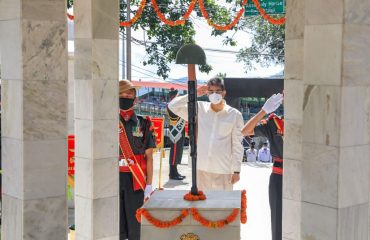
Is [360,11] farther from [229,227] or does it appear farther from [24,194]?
[24,194]

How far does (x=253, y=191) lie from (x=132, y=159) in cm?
482

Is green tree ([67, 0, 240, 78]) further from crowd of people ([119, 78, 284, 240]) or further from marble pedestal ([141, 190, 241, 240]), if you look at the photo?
marble pedestal ([141, 190, 241, 240])

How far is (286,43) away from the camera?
6020mm

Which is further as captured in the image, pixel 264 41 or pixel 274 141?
pixel 264 41

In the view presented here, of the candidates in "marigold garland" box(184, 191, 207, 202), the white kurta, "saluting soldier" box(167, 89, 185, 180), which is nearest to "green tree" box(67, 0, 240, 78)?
"saluting soldier" box(167, 89, 185, 180)

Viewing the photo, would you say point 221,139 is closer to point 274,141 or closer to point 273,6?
point 274,141

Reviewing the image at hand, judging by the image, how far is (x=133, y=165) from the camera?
5.99 meters

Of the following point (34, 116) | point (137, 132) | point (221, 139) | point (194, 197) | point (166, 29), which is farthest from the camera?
point (166, 29)

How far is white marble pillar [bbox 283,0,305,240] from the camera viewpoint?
5785mm

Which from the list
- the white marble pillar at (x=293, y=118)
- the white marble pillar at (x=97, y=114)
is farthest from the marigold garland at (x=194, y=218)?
the white marble pillar at (x=293, y=118)

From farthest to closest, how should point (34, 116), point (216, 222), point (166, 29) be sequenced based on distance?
point (166, 29)
point (216, 222)
point (34, 116)

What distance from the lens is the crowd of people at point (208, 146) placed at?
599 centimetres

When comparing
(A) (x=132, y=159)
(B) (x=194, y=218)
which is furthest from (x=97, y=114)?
(B) (x=194, y=218)

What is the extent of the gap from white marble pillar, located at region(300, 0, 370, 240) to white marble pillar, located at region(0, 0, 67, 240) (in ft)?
5.52
